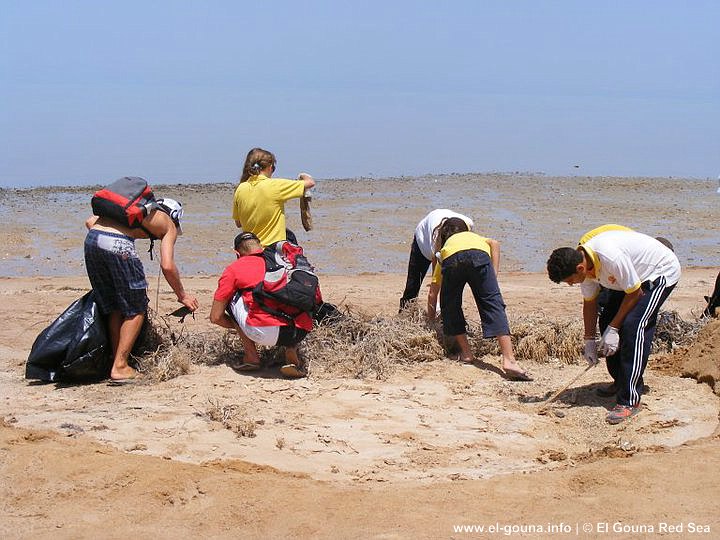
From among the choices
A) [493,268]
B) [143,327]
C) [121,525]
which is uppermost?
[493,268]

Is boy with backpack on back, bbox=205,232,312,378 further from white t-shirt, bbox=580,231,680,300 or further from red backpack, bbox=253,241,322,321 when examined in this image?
white t-shirt, bbox=580,231,680,300

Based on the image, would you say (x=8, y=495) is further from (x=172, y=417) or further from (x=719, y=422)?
(x=719, y=422)

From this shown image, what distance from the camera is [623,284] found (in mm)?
5625

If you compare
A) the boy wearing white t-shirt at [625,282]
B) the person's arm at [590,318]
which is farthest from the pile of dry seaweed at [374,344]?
the boy wearing white t-shirt at [625,282]

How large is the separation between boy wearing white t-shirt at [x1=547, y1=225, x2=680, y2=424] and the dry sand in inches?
11.7

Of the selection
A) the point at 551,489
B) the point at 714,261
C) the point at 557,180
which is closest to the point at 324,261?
the point at 714,261

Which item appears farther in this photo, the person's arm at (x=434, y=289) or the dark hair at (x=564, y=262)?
the person's arm at (x=434, y=289)

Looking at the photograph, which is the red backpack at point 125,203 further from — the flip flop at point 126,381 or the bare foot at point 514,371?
the bare foot at point 514,371

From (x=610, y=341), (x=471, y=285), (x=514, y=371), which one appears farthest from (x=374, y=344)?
(x=610, y=341)

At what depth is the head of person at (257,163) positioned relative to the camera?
7.00 metres

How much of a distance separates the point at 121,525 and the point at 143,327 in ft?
8.64

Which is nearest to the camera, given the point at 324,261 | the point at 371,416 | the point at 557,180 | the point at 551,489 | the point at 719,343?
the point at 551,489

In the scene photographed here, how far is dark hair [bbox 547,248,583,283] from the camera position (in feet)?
18.1

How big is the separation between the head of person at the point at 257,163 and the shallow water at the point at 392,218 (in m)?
5.32
